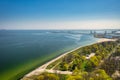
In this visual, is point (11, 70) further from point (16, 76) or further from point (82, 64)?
point (82, 64)

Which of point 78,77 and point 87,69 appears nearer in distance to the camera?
point 78,77

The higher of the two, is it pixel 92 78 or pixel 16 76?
pixel 92 78

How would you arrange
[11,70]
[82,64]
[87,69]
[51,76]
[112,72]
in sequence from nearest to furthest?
[51,76] → [112,72] → [87,69] → [82,64] → [11,70]

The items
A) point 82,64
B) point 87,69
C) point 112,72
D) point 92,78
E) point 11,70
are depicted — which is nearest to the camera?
point 92,78

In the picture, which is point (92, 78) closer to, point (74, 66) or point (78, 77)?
point (78, 77)

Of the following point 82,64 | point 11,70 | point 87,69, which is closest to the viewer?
point 87,69

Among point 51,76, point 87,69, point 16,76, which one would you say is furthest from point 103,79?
point 16,76

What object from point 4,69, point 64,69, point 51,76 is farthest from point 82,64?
point 4,69

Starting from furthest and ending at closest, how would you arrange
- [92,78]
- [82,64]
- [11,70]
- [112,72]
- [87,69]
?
[11,70], [82,64], [87,69], [112,72], [92,78]

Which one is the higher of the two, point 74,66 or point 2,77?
point 74,66
